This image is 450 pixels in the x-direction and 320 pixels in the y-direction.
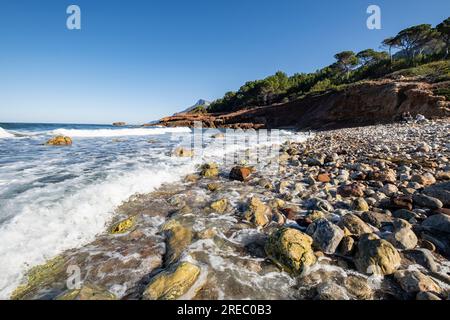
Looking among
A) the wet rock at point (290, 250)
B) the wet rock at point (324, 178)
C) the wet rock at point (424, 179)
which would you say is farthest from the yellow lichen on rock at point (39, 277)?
the wet rock at point (424, 179)

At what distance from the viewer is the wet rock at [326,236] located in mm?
2562

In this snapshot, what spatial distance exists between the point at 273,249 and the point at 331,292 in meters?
0.69

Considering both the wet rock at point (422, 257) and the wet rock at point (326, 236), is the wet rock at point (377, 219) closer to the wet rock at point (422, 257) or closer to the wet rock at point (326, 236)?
the wet rock at point (422, 257)

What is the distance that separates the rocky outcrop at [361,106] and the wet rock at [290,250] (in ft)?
71.0

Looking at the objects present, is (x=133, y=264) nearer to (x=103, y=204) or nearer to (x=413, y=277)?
(x=103, y=204)

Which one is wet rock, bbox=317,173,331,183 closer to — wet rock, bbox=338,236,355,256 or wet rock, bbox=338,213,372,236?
wet rock, bbox=338,213,372,236

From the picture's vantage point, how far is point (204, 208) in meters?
3.97

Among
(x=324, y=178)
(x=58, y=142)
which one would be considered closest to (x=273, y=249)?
(x=324, y=178)

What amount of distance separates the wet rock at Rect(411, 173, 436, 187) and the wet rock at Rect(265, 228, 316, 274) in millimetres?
3157

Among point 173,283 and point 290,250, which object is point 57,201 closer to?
point 173,283

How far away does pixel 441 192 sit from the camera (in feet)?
11.3

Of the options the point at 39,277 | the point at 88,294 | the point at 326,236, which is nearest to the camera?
the point at 88,294
